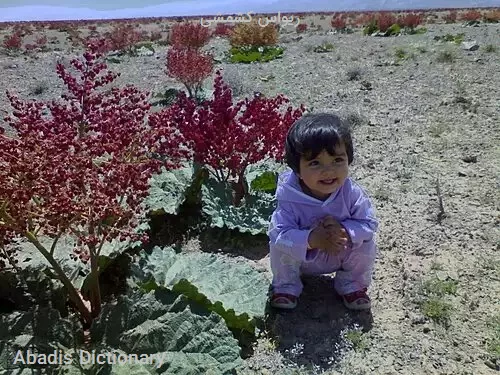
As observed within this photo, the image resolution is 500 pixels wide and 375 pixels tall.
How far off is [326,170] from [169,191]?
1.51 metres

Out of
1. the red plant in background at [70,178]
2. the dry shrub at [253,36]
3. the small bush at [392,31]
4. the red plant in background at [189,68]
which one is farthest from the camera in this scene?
the small bush at [392,31]

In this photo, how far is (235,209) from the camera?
142 inches

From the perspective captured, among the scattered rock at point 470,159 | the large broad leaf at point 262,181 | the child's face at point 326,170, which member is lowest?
the scattered rock at point 470,159

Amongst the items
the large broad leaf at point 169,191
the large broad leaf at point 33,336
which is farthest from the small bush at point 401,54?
the large broad leaf at point 33,336

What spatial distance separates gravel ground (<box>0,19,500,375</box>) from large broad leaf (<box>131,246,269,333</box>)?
7.9 inches

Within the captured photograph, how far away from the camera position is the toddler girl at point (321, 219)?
2473mm

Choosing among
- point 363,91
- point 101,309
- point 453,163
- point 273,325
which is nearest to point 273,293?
point 273,325

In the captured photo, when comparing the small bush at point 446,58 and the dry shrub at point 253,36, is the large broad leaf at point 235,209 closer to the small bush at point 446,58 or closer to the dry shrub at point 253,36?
the small bush at point 446,58

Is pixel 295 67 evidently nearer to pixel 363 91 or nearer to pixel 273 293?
pixel 363 91

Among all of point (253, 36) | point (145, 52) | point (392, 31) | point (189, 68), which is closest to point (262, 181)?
point (189, 68)

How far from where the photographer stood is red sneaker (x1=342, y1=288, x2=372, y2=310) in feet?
9.04

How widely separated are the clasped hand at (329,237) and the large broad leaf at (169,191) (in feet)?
4.05

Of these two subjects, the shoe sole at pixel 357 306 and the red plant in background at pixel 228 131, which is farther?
the red plant in background at pixel 228 131

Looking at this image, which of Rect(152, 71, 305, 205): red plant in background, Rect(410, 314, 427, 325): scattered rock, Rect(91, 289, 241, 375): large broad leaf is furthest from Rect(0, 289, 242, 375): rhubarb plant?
Rect(152, 71, 305, 205): red plant in background
